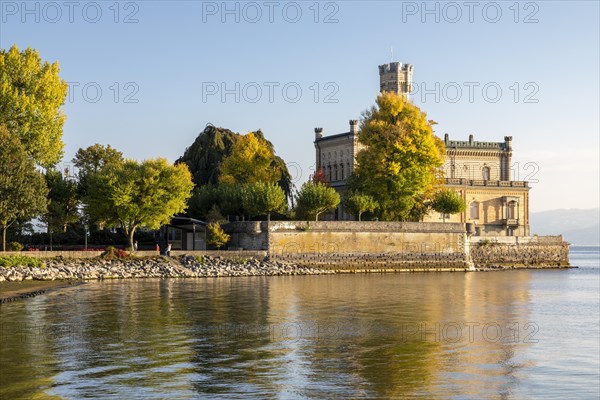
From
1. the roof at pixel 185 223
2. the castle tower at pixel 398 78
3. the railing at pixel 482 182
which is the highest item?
the castle tower at pixel 398 78

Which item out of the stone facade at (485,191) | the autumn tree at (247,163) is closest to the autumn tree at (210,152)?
the autumn tree at (247,163)

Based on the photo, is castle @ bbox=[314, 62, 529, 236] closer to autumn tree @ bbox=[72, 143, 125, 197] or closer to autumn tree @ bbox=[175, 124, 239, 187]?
autumn tree @ bbox=[175, 124, 239, 187]

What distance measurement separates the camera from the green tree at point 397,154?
213ft

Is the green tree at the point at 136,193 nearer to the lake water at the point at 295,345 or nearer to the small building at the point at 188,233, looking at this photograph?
the small building at the point at 188,233

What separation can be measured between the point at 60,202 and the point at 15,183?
9.40 m

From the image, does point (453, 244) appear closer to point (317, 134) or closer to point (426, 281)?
point (426, 281)

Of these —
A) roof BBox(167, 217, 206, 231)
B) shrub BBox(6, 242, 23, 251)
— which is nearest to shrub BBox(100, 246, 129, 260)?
shrub BBox(6, 242, 23, 251)

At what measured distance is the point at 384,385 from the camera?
19.2 m

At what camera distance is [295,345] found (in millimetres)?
24703

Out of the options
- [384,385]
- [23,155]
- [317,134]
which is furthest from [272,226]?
[384,385]

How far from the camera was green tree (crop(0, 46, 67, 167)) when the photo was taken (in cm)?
5366

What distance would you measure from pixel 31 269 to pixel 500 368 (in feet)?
103

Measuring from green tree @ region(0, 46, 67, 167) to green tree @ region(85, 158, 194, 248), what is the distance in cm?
352

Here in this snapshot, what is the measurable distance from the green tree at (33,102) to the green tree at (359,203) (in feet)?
68.2
